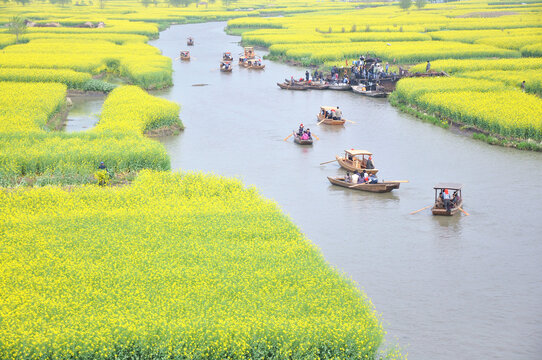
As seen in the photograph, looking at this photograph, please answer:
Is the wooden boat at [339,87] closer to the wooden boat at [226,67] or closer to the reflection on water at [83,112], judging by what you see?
the wooden boat at [226,67]

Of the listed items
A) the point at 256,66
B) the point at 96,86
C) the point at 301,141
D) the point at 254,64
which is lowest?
the point at 301,141

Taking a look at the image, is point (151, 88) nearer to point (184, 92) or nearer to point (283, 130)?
point (184, 92)

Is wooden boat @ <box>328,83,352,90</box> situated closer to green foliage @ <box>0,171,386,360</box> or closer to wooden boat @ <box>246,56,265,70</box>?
wooden boat @ <box>246,56,265,70</box>

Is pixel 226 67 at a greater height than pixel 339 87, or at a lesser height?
greater

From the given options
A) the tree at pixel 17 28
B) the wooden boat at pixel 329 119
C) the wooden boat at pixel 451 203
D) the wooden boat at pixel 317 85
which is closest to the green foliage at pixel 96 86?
the wooden boat at pixel 317 85

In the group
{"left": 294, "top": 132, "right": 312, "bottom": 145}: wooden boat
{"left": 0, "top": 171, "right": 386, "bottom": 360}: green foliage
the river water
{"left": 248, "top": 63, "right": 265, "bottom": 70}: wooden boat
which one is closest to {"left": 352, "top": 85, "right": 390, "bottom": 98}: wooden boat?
the river water

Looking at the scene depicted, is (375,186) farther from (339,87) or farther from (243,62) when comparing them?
(243,62)

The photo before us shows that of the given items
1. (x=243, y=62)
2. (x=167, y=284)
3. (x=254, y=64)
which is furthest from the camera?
(x=243, y=62)

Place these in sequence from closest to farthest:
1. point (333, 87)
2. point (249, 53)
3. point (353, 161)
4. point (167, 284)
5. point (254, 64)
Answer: point (167, 284) → point (353, 161) → point (333, 87) → point (254, 64) → point (249, 53)

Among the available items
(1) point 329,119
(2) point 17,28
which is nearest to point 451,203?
(1) point 329,119
